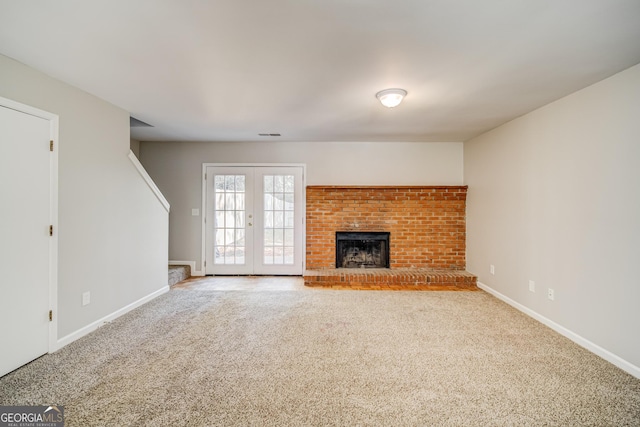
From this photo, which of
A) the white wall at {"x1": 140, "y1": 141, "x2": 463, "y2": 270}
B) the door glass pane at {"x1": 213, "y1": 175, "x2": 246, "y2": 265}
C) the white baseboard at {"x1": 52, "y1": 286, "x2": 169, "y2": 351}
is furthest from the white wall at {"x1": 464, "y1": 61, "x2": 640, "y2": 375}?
the white baseboard at {"x1": 52, "y1": 286, "x2": 169, "y2": 351}

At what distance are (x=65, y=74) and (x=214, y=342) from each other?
8.58ft

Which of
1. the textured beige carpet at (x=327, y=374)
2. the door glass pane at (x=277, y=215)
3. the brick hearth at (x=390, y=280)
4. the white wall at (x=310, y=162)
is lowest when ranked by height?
the textured beige carpet at (x=327, y=374)

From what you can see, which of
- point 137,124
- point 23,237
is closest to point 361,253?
point 137,124

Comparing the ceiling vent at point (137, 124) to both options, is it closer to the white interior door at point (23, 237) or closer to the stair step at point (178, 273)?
the white interior door at point (23, 237)

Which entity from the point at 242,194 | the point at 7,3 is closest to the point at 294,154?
the point at 242,194

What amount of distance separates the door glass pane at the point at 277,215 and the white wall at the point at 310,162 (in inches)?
14.4

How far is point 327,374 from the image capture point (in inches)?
81.0

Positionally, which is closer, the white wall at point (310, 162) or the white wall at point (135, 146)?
the white wall at point (135, 146)

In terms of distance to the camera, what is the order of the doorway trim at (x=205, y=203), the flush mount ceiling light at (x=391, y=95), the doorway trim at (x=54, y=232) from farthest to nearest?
the doorway trim at (x=205, y=203), the flush mount ceiling light at (x=391, y=95), the doorway trim at (x=54, y=232)

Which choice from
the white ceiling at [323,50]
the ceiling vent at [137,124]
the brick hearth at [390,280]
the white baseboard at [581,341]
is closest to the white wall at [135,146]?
the ceiling vent at [137,124]

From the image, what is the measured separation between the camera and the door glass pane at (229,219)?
4902mm

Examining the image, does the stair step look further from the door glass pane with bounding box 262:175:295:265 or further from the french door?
the door glass pane with bounding box 262:175:295:265

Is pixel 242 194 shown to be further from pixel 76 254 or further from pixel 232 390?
pixel 232 390

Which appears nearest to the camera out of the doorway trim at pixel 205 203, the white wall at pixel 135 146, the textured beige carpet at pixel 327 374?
the textured beige carpet at pixel 327 374
